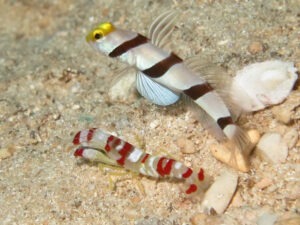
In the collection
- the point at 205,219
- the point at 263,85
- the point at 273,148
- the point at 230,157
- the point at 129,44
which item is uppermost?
the point at 129,44

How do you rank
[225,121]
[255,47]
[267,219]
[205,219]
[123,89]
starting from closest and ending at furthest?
[267,219] < [205,219] < [225,121] < [255,47] < [123,89]

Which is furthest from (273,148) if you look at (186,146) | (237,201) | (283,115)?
(186,146)

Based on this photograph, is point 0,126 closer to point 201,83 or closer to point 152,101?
point 152,101

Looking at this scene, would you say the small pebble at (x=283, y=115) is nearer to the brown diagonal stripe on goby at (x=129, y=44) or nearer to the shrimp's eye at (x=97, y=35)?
the brown diagonal stripe on goby at (x=129, y=44)

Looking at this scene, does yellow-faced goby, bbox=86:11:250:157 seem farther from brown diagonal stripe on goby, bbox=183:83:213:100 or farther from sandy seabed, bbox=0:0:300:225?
sandy seabed, bbox=0:0:300:225

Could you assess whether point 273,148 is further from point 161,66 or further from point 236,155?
point 161,66

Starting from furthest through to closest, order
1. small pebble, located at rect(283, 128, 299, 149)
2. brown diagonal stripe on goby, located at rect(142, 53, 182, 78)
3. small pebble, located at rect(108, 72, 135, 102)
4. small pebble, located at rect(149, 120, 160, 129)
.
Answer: small pebble, located at rect(108, 72, 135, 102), small pebble, located at rect(149, 120, 160, 129), brown diagonal stripe on goby, located at rect(142, 53, 182, 78), small pebble, located at rect(283, 128, 299, 149)

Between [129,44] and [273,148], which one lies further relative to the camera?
[129,44]

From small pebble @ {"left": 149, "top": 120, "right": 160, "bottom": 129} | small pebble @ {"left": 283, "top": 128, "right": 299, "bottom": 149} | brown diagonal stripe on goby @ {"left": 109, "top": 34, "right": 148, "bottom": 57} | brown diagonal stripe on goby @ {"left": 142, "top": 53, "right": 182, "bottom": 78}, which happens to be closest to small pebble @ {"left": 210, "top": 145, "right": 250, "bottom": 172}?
small pebble @ {"left": 283, "top": 128, "right": 299, "bottom": 149}

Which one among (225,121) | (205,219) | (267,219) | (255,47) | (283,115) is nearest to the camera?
(267,219)
